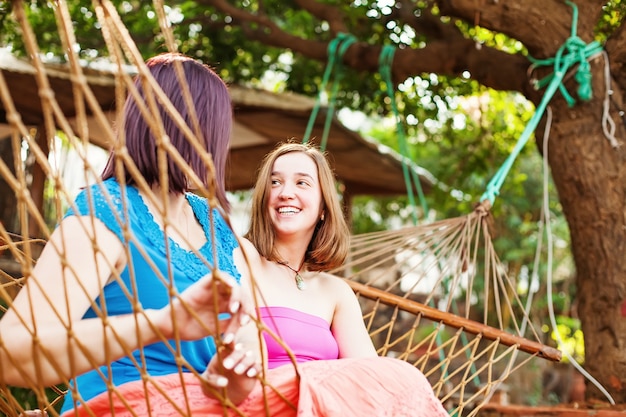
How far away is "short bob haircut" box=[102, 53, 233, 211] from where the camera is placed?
1.19m

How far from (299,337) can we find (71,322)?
0.75 m

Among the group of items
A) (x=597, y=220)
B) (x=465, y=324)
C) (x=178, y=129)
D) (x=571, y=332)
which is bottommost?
(x=571, y=332)

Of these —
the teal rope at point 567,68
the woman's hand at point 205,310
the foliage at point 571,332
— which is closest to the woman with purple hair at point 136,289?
the woman's hand at point 205,310

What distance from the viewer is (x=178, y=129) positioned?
3.91ft

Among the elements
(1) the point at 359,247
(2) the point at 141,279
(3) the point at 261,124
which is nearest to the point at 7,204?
(3) the point at 261,124

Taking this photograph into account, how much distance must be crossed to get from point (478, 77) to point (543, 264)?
4.29 meters

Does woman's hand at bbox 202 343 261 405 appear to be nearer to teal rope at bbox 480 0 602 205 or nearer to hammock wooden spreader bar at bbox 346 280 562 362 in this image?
hammock wooden spreader bar at bbox 346 280 562 362

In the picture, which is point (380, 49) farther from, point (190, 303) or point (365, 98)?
point (190, 303)

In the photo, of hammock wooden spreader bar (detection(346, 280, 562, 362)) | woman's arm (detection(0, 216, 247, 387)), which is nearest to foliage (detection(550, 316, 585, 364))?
hammock wooden spreader bar (detection(346, 280, 562, 362))

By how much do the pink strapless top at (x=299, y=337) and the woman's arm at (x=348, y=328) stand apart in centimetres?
3

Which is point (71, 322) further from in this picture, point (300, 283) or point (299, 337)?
point (300, 283)

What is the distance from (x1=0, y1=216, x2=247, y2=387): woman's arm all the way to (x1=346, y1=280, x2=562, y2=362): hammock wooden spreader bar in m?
1.18

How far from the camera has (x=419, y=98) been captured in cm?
410

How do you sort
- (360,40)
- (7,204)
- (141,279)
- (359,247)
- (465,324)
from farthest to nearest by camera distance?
1. (7,204)
2. (360,40)
3. (359,247)
4. (465,324)
5. (141,279)
